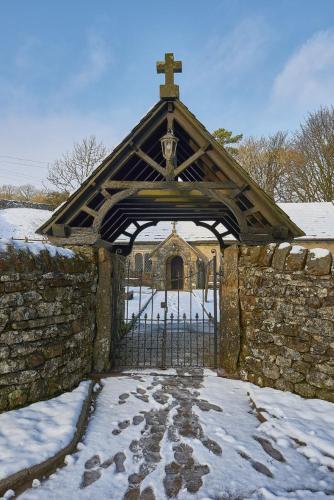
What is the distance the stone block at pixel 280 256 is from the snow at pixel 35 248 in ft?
10.9

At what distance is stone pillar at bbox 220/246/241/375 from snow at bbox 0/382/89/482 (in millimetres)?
2688

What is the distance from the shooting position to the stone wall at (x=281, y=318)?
4.36m

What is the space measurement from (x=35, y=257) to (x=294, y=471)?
3.92m

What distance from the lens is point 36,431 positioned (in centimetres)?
343

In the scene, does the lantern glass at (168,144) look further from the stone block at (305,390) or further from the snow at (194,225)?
the snow at (194,225)

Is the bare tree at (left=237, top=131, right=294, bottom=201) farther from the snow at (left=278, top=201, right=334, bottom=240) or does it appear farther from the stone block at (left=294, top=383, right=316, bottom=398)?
the stone block at (left=294, top=383, right=316, bottom=398)

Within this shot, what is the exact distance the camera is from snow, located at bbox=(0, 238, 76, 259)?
12.9 feet

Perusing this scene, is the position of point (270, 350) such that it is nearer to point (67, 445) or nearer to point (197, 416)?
point (197, 416)

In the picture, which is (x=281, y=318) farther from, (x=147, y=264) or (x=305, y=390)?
(x=147, y=264)

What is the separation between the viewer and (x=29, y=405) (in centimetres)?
394

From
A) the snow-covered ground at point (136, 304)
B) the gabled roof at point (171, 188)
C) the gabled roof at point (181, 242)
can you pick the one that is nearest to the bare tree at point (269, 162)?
the gabled roof at point (181, 242)

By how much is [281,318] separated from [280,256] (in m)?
0.98

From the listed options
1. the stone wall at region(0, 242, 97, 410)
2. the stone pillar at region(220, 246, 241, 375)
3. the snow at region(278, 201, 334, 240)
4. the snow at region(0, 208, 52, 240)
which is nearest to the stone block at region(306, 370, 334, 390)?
the stone pillar at region(220, 246, 241, 375)

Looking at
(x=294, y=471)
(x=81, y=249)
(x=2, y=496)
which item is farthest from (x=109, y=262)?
(x=294, y=471)
